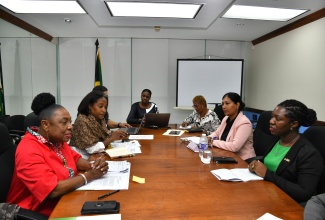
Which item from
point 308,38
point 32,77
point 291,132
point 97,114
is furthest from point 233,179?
point 32,77

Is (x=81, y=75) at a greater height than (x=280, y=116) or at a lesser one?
greater

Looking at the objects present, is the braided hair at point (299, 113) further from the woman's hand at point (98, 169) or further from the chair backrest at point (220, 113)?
the chair backrest at point (220, 113)

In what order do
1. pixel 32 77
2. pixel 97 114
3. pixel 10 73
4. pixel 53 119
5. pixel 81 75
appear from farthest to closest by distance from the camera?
pixel 81 75 < pixel 32 77 < pixel 10 73 < pixel 97 114 < pixel 53 119

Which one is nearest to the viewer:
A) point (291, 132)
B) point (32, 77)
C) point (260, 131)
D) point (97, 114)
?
point (291, 132)

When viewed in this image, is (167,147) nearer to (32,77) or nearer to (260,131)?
(260,131)

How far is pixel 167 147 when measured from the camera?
2.30 metres

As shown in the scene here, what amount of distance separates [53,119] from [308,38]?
13.2 ft

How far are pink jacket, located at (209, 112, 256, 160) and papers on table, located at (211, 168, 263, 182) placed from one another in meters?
0.62

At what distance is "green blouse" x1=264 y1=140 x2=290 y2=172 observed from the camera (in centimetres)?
169

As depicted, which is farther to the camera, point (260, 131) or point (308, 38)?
point (308, 38)

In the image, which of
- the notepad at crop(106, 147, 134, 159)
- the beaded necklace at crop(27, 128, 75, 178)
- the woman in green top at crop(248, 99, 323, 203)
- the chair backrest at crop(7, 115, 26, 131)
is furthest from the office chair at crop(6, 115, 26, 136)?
the woman in green top at crop(248, 99, 323, 203)

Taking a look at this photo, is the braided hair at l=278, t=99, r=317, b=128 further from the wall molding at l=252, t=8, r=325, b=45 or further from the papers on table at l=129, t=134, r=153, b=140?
the wall molding at l=252, t=8, r=325, b=45

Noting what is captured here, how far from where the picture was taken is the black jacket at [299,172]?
1374 millimetres

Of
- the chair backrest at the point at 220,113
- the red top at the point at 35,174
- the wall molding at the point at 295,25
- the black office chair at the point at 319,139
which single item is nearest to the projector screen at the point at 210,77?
the wall molding at the point at 295,25
